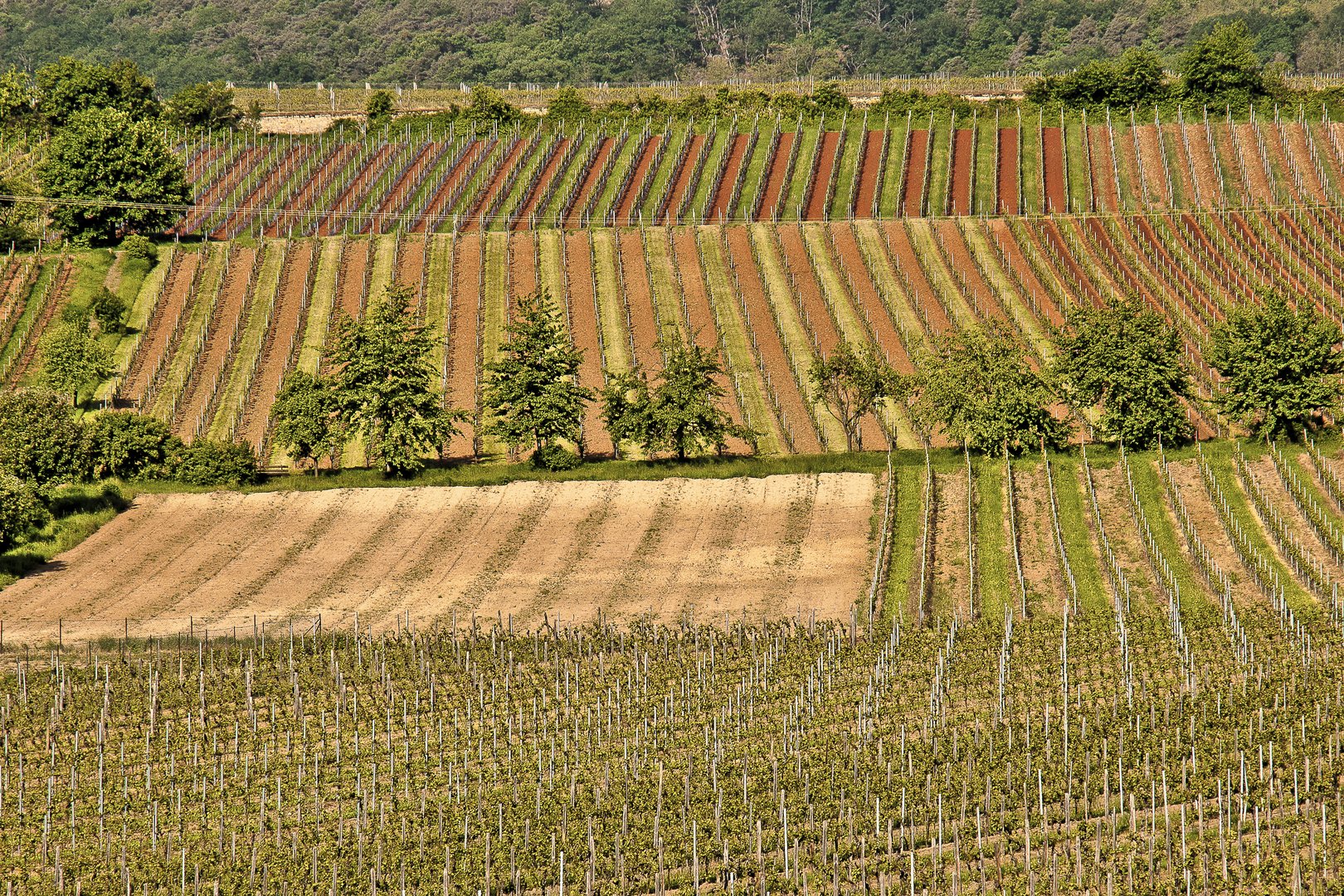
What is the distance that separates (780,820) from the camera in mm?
51562

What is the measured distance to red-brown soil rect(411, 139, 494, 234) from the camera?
160 m

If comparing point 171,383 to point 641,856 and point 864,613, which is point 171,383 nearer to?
point 864,613

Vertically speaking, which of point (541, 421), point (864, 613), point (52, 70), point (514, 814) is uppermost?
point (514, 814)

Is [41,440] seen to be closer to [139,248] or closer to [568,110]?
[139,248]

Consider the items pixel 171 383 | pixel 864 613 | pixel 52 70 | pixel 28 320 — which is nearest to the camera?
pixel 864 613

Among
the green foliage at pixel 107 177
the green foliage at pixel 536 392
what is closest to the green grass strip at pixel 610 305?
the green foliage at pixel 536 392

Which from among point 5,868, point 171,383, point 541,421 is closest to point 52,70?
point 171,383

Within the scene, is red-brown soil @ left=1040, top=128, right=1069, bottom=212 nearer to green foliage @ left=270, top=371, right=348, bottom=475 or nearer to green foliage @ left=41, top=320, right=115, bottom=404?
green foliage @ left=270, top=371, right=348, bottom=475

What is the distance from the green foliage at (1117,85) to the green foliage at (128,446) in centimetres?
11478

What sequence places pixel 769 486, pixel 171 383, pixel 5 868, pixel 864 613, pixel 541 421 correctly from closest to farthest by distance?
pixel 5 868, pixel 864 613, pixel 769 486, pixel 541 421, pixel 171 383

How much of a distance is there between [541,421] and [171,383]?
3197 centimetres

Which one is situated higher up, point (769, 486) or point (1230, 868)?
point (1230, 868)

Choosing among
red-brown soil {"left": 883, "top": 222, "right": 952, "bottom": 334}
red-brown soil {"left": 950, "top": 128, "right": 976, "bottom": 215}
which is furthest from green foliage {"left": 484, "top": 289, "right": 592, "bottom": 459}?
red-brown soil {"left": 950, "top": 128, "right": 976, "bottom": 215}

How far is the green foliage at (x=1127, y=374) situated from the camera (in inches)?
3937
